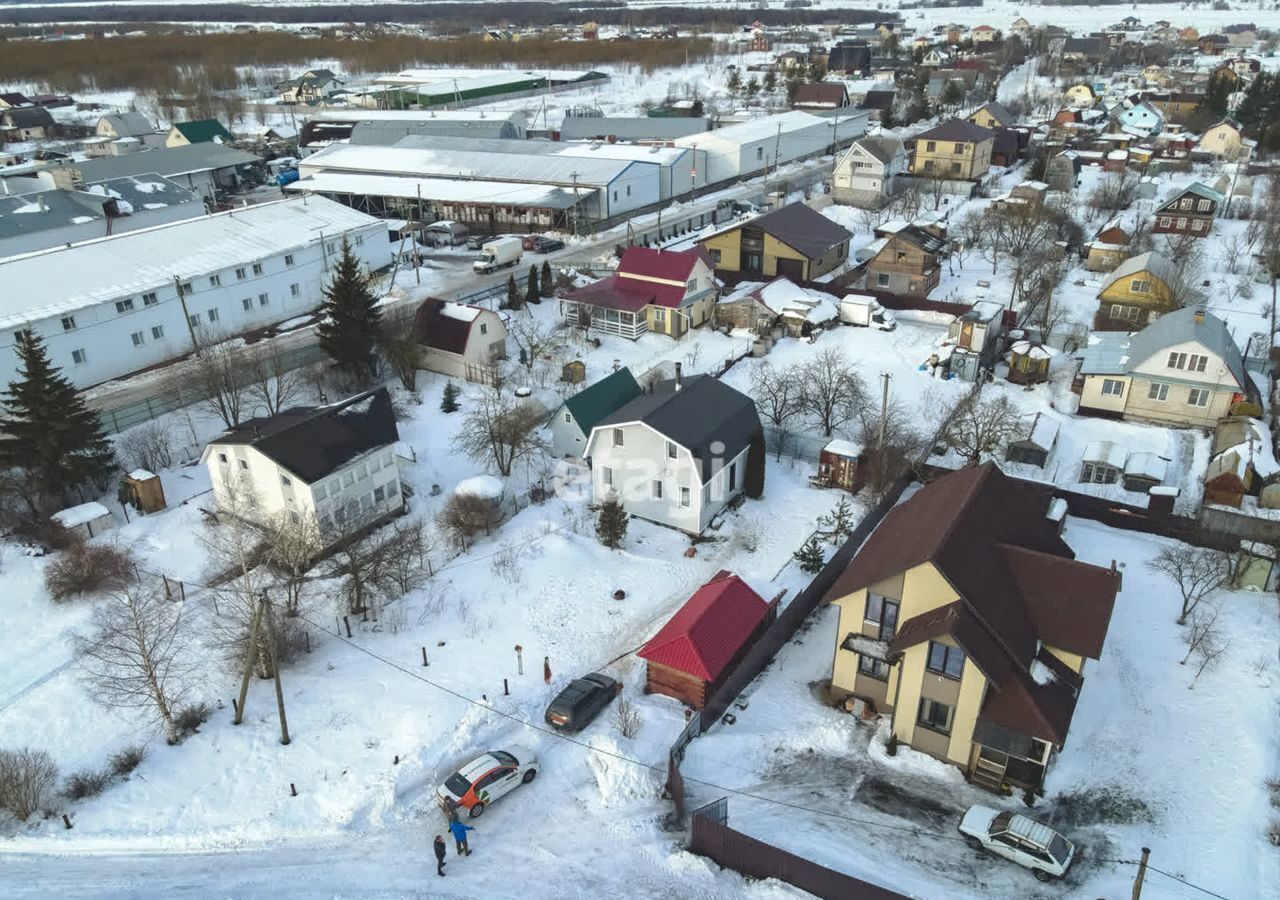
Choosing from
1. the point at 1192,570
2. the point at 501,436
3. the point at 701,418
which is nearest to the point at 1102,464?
the point at 1192,570

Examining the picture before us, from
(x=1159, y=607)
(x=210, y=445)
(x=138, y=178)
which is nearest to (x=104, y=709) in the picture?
(x=210, y=445)

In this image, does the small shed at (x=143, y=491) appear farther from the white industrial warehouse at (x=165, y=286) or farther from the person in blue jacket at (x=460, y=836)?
the person in blue jacket at (x=460, y=836)

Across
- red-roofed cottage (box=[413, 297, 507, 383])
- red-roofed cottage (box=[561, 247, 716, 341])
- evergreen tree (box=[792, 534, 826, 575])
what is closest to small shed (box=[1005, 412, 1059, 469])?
evergreen tree (box=[792, 534, 826, 575])

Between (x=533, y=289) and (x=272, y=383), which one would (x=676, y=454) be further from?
(x=533, y=289)

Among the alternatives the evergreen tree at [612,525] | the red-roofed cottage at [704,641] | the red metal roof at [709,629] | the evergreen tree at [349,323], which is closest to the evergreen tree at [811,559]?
the red metal roof at [709,629]

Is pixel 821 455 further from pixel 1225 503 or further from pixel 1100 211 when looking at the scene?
pixel 1100 211
